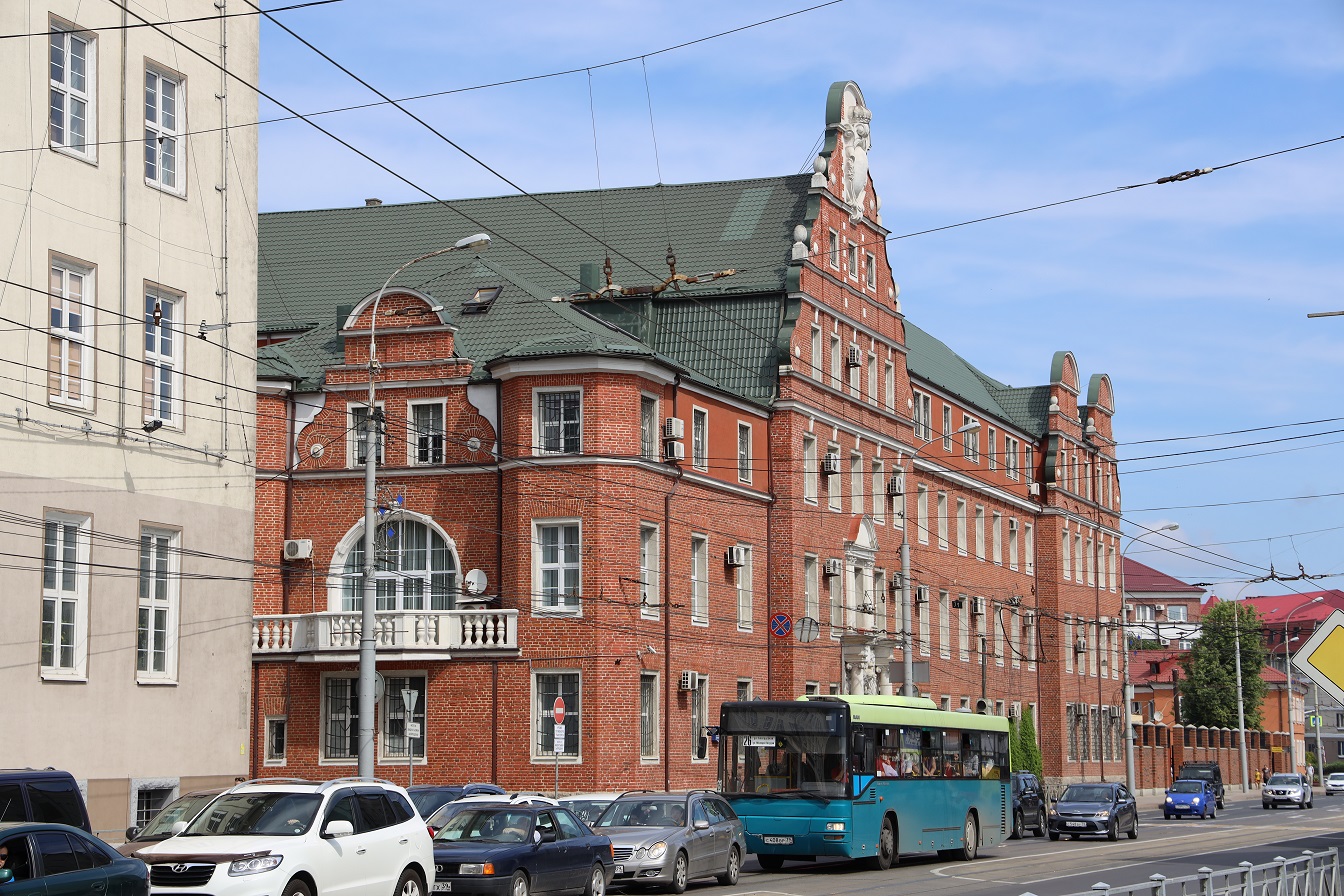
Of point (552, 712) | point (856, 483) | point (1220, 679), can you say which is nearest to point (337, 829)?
point (552, 712)

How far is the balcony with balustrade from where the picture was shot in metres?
42.7

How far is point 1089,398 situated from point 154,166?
5986 centimetres

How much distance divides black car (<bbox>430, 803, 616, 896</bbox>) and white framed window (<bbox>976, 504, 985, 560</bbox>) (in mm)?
46518

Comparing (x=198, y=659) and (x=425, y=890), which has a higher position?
(x=198, y=659)

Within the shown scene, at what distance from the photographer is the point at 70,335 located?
2803 cm

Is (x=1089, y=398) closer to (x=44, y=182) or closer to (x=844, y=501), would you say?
(x=844, y=501)

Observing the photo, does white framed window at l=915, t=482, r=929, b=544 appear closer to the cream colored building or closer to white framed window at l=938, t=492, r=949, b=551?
white framed window at l=938, t=492, r=949, b=551

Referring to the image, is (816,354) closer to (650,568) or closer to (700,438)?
(700,438)

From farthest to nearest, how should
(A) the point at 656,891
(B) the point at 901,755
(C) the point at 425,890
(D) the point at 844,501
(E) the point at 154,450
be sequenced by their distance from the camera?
(D) the point at 844,501, (B) the point at 901,755, (E) the point at 154,450, (A) the point at 656,891, (C) the point at 425,890

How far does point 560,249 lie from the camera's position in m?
54.8

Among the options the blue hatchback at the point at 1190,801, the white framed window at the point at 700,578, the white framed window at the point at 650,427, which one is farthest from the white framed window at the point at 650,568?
the blue hatchback at the point at 1190,801

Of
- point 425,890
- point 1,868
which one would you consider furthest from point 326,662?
point 1,868

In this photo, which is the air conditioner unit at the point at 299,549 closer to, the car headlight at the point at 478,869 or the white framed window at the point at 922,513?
the white framed window at the point at 922,513

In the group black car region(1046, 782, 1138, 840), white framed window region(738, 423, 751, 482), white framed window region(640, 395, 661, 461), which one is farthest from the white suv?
white framed window region(738, 423, 751, 482)
